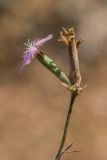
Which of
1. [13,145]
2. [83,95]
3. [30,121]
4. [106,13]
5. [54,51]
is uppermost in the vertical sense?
[106,13]

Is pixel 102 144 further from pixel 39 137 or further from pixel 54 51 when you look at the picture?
pixel 54 51

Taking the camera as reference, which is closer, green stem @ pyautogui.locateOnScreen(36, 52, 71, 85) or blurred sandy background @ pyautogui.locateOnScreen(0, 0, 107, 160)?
green stem @ pyautogui.locateOnScreen(36, 52, 71, 85)

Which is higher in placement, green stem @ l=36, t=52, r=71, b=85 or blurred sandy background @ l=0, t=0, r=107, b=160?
blurred sandy background @ l=0, t=0, r=107, b=160

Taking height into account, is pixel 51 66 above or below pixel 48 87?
below

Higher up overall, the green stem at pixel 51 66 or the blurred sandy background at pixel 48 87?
the blurred sandy background at pixel 48 87

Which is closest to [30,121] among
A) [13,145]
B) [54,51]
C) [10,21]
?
[13,145]

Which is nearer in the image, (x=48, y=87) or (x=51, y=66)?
(x=51, y=66)

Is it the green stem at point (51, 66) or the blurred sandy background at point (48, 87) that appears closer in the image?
the green stem at point (51, 66)

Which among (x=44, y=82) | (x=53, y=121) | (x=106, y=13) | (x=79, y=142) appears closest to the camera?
(x=79, y=142)
